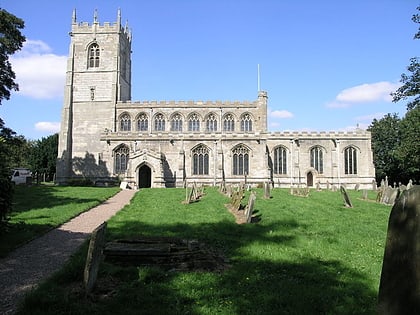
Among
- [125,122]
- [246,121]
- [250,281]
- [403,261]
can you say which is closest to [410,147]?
[246,121]

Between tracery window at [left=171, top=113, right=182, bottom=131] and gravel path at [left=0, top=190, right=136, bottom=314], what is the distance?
33246mm

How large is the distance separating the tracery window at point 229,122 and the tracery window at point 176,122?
546 cm

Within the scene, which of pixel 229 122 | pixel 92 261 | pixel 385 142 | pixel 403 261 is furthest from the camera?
pixel 385 142

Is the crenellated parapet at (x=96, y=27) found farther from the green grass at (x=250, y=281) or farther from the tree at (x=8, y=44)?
the green grass at (x=250, y=281)

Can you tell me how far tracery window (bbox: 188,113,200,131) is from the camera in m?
44.6

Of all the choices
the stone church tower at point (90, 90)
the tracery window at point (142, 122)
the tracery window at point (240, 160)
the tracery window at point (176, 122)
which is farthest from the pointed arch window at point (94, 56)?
the tracery window at point (240, 160)

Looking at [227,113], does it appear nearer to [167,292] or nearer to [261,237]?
[261,237]

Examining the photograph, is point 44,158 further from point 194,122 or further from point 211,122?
point 211,122

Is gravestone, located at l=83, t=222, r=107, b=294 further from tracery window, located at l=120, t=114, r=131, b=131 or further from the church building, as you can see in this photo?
tracery window, located at l=120, t=114, r=131, b=131

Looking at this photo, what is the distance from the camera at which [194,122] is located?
147 feet

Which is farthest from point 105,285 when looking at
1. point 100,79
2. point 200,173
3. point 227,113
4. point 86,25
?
point 86,25

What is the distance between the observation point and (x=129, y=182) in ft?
107

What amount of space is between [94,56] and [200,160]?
70.3 feet

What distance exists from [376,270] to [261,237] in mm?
3303
